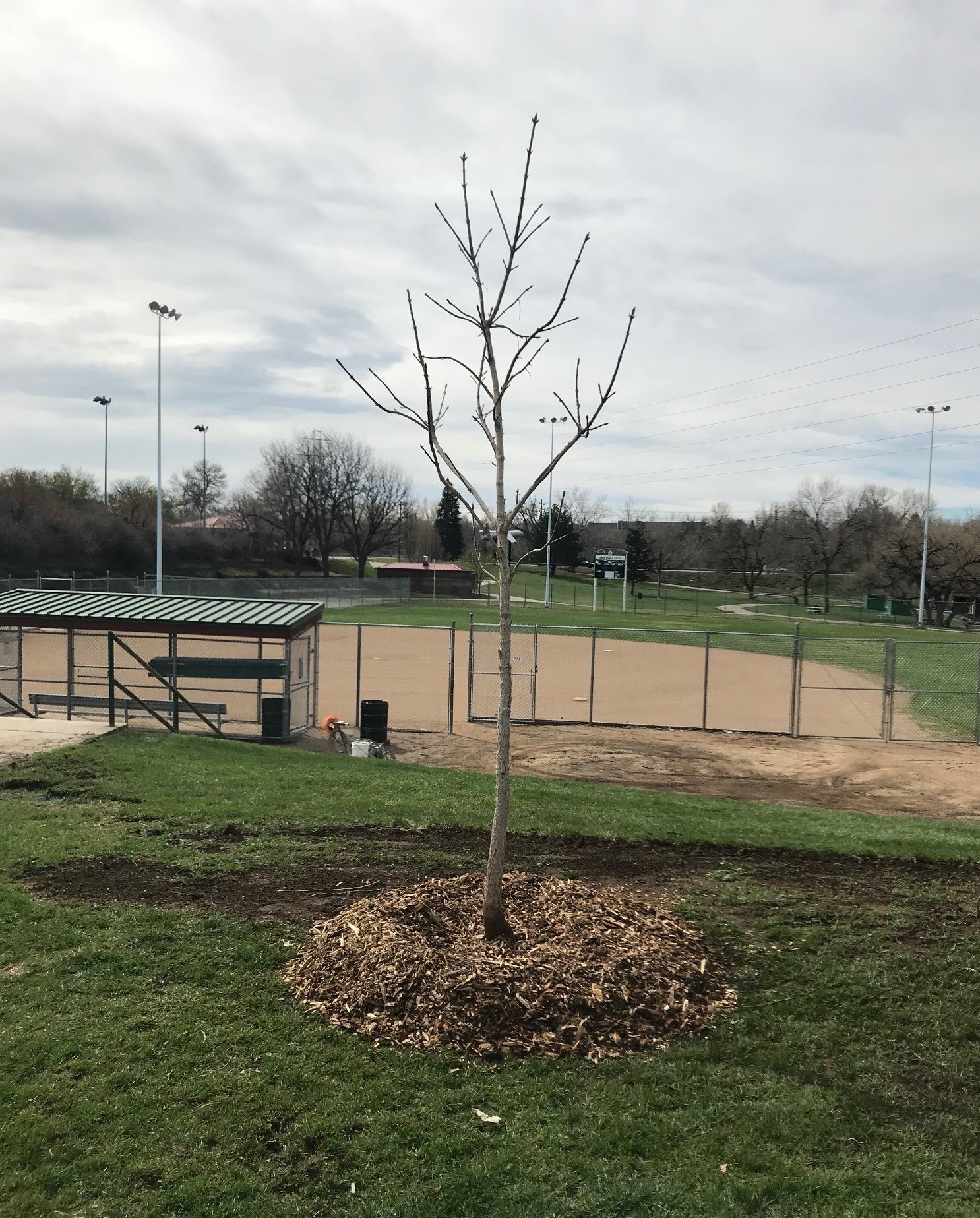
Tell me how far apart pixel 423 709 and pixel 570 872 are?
15222 millimetres

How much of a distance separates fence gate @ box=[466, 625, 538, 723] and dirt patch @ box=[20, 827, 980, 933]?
5346 mm

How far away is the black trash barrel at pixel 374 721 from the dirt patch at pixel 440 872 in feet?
27.1

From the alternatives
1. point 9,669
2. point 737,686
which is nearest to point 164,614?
point 9,669

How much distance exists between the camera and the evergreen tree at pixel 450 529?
398 feet

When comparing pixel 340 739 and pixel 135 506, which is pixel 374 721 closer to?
pixel 340 739

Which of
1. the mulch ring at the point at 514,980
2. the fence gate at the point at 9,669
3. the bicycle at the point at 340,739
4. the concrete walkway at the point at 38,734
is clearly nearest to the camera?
the mulch ring at the point at 514,980

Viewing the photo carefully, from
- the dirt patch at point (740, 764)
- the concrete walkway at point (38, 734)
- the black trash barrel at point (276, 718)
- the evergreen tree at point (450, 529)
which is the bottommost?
the dirt patch at point (740, 764)

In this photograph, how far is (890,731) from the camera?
2022cm

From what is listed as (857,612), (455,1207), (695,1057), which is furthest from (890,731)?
(857,612)

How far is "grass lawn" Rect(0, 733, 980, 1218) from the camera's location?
154 inches

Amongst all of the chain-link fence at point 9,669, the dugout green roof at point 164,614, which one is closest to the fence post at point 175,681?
the dugout green roof at point 164,614

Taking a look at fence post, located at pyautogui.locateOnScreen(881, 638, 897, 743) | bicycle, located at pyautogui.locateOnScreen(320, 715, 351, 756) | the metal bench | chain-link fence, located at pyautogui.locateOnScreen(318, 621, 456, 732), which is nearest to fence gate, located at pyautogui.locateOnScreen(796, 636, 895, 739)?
fence post, located at pyautogui.locateOnScreen(881, 638, 897, 743)

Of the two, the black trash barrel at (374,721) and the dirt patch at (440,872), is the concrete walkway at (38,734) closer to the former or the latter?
the black trash barrel at (374,721)

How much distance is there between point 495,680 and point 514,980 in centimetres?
2288
